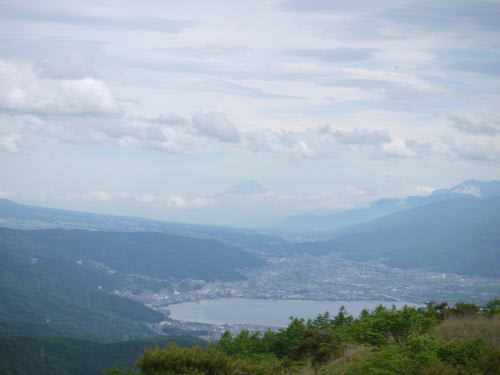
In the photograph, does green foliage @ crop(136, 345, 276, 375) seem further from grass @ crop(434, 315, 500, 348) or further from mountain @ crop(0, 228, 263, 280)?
mountain @ crop(0, 228, 263, 280)

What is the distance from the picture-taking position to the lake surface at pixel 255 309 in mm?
92250

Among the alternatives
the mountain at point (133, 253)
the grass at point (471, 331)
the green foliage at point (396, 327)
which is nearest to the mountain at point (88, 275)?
the mountain at point (133, 253)

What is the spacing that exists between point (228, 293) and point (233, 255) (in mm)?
59531

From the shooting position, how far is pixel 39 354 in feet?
203

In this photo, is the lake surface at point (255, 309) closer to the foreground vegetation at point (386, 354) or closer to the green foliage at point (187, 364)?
the foreground vegetation at point (386, 354)

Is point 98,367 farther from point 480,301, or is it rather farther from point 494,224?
point 494,224

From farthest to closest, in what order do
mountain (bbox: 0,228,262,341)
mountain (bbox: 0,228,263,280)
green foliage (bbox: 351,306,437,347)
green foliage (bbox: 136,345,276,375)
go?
mountain (bbox: 0,228,263,280) → mountain (bbox: 0,228,262,341) → green foliage (bbox: 351,306,437,347) → green foliage (bbox: 136,345,276,375)

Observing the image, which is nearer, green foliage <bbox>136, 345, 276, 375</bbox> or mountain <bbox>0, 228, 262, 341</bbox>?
green foliage <bbox>136, 345, 276, 375</bbox>

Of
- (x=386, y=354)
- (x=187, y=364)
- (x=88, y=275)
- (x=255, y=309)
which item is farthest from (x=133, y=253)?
(x=386, y=354)

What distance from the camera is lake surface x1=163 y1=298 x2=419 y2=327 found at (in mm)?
92250

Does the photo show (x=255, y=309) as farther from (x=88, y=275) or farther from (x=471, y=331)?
(x=471, y=331)

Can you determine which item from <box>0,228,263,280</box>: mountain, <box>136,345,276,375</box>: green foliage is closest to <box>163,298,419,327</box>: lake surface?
<box>0,228,263,280</box>: mountain

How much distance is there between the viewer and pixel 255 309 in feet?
349

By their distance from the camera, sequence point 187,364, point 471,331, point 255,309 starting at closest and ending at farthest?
point 187,364
point 471,331
point 255,309
